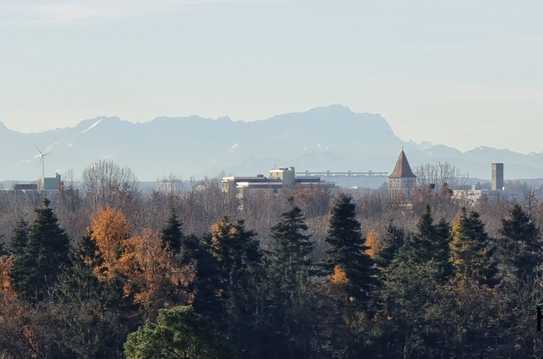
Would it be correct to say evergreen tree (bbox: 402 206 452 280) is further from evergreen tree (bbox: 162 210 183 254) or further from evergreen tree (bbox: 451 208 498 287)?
evergreen tree (bbox: 162 210 183 254)

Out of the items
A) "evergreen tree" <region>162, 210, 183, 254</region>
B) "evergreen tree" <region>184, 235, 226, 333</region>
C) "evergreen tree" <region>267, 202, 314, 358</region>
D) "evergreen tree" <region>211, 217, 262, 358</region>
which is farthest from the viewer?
"evergreen tree" <region>162, 210, 183, 254</region>

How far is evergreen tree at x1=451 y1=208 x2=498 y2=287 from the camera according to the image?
246 ft

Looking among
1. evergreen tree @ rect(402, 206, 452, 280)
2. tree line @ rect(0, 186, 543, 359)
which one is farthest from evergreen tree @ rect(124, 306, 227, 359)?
evergreen tree @ rect(402, 206, 452, 280)

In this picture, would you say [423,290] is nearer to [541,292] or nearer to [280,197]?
[541,292]

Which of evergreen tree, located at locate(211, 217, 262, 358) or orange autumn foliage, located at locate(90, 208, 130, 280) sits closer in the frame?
evergreen tree, located at locate(211, 217, 262, 358)

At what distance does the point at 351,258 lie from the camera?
241 ft

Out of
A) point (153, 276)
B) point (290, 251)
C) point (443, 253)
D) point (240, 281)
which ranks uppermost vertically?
point (290, 251)

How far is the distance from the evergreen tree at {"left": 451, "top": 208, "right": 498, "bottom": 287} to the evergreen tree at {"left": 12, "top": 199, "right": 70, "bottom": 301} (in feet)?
64.2

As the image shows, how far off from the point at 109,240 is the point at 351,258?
11751 mm

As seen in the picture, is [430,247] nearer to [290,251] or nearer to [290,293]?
[290,251]

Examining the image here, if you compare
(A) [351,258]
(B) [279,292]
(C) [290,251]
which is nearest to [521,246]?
(A) [351,258]

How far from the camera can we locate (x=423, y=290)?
72438 mm

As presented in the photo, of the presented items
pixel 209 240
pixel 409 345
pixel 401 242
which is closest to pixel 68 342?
pixel 209 240

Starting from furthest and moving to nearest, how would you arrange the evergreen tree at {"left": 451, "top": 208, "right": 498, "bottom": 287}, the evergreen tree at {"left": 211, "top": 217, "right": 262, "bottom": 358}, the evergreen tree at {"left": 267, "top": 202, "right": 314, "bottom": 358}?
1. the evergreen tree at {"left": 451, "top": 208, "right": 498, "bottom": 287}
2. the evergreen tree at {"left": 267, "top": 202, "right": 314, "bottom": 358}
3. the evergreen tree at {"left": 211, "top": 217, "right": 262, "bottom": 358}
